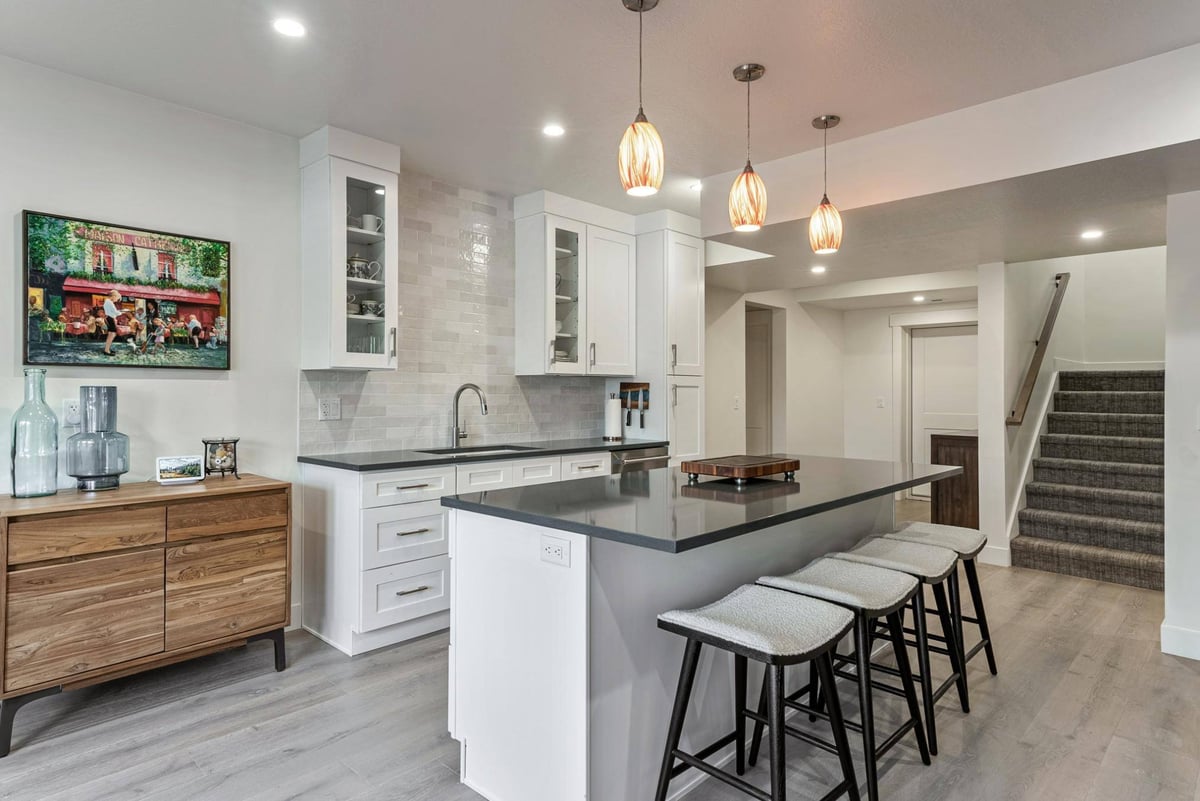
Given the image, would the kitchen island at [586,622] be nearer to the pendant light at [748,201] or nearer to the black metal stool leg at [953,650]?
the black metal stool leg at [953,650]

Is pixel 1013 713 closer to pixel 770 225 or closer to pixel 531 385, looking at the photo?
pixel 770 225

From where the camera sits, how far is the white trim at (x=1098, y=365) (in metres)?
6.30

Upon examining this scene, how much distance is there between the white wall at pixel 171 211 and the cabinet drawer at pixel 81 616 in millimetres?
614

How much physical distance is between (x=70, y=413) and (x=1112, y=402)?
284 inches

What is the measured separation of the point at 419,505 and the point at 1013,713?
2.68m

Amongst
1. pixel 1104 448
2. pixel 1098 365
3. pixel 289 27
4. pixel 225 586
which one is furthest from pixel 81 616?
pixel 1098 365

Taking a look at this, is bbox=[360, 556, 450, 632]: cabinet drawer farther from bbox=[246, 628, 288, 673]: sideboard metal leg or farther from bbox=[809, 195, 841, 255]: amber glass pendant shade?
bbox=[809, 195, 841, 255]: amber glass pendant shade

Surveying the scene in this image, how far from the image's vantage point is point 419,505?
332cm

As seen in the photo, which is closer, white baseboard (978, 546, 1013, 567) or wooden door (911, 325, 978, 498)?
white baseboard (978, 546, 1013, 567)

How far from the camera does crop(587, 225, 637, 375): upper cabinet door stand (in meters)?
4.55

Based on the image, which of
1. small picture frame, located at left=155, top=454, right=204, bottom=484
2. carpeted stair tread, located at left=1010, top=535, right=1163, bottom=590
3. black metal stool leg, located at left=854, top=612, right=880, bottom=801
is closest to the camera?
black metal stool leg, located at left=854, top=612, right=880, bottom=801

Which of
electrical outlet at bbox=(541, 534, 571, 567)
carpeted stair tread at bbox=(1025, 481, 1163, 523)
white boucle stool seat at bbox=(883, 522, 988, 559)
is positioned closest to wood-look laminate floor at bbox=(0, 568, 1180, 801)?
white boucle stool seat at bbox=(883, 522, 988, 559)

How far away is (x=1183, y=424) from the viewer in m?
3.08

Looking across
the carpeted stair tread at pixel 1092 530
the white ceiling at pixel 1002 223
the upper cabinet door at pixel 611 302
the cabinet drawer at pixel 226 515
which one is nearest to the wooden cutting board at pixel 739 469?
the white ceiling at pixel 1002 223
